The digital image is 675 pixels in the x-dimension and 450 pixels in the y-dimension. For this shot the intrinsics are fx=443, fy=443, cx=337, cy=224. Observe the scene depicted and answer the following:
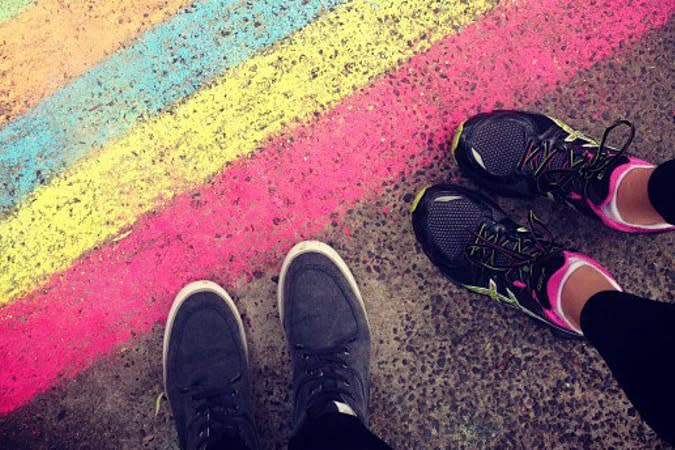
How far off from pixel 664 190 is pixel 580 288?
36cm

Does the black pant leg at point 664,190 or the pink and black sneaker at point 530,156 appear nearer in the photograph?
the black pant leg at point 664,190

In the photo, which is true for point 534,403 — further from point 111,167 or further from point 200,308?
point 111,167

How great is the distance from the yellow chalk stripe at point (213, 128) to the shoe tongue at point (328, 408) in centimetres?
91

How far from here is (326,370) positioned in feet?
5.30

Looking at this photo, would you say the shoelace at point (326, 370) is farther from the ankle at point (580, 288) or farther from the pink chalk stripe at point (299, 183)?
the ankle at point (580, 288)

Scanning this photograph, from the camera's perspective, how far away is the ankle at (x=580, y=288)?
53.1 inches

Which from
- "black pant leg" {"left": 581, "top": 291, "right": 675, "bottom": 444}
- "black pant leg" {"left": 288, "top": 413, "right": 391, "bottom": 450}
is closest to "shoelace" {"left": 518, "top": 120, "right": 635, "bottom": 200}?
"black pant leg" {"left": 581, "top": 291, "right": 675, "bottom": 444}

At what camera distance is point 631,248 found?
163cm

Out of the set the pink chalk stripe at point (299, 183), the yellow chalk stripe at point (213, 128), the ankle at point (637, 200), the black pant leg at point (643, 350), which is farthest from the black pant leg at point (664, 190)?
the yellow chalk stripe at point (213, 128)

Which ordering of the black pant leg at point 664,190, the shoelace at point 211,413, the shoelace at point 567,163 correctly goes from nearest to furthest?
1. the black pant leg at point 664,190
2. the shoelace at point 567,163
3. the shoelace at point 211,413

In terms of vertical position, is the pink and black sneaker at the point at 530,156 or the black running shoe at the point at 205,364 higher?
the pink and black sneaker at the point at 530,156

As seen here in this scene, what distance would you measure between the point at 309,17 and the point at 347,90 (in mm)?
309

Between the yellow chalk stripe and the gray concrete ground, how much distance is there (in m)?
0.43

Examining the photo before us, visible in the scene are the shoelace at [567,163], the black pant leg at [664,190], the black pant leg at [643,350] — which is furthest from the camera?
the shoelace at [567,163]
